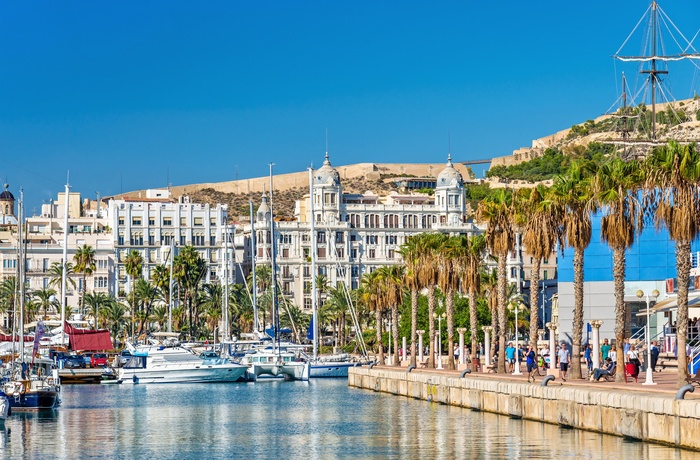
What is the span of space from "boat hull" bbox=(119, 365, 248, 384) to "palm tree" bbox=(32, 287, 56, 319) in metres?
49.3

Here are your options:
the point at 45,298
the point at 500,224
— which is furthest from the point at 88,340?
the point at 500,224

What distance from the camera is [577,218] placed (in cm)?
5153

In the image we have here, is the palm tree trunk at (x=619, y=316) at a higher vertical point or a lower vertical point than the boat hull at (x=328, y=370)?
higher

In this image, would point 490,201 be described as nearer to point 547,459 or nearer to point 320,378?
point 547,459

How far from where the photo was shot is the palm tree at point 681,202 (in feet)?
137

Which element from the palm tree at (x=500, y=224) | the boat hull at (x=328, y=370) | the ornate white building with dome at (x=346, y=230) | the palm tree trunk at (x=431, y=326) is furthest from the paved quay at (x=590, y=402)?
the ornate white building with dome at (x=346, y=230)

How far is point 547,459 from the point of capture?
34.7 m

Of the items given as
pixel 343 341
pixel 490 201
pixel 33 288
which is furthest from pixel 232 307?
pixel 490 201

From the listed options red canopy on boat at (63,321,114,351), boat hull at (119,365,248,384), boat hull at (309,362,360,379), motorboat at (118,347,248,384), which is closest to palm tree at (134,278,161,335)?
red canopy on boat at (63,321,114,351)

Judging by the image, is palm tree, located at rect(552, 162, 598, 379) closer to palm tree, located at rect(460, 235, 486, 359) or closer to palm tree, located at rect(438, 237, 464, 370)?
palm tree, located at rect(460, 235, 486, 359)

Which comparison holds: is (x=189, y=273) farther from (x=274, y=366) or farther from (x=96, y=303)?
(x=274, y=366)

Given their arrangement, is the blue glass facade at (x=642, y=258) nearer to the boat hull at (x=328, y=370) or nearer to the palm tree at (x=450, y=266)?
the boat hull at (x=328, y=370)

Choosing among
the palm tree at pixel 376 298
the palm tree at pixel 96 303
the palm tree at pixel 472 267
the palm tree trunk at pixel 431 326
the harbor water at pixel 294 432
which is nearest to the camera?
the harbor water at pixel 294 432

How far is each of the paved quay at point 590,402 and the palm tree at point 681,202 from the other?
2.47m
